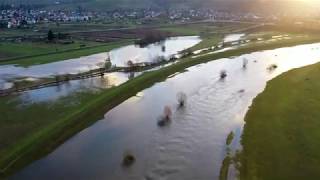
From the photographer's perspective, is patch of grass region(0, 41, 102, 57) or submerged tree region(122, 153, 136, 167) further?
patch of grass region(0, 41, 102, 57)

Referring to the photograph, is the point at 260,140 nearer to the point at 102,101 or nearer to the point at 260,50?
the point at 102,101

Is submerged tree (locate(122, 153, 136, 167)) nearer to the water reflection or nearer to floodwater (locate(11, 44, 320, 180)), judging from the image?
floodwater (locate(11, 44, 320, 180))

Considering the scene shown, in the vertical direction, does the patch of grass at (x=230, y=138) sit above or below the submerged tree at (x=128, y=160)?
above

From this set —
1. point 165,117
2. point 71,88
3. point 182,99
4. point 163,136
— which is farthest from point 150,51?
point 163,136

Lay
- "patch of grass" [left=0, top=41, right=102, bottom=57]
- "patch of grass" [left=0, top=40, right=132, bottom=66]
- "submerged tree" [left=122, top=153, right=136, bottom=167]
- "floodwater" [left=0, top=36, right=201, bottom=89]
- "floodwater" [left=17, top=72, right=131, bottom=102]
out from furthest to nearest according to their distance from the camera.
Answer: "patch of grass" [left=0, top=41, right=102, bottom=57] → "patch of grass" [left=0, top=40, right=132, bottom=66] → "floodwater" [left=0, top=36, right=201, bottom=89] → "floodwater" [left=17, top=72, right=131, bottom=102] → "submerged tree" [left=122, top=153, right=136, bottom=167]

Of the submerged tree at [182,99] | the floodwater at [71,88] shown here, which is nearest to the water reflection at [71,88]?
the floodwater at [71,88]

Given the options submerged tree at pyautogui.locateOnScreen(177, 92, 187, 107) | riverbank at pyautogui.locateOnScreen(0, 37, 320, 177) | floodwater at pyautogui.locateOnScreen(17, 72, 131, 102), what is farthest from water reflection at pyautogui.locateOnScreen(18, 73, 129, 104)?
submerged tree at pyautogui.locateOnScreen(177, 92, 187, 107)

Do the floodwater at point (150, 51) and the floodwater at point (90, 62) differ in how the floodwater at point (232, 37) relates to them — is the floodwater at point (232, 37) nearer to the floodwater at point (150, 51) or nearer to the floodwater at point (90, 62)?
the floodwater at point (150, 51)
